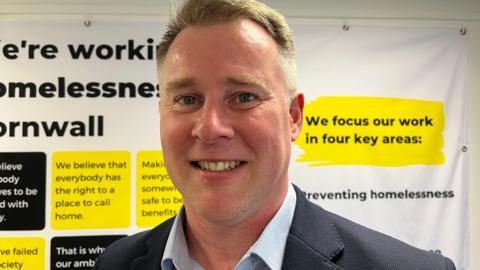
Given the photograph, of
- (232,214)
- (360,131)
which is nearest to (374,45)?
(360,131)

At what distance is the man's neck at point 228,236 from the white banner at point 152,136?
2.85 ft

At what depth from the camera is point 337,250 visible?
791 mm

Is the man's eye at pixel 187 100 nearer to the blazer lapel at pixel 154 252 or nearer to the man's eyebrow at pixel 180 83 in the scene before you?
the man's eyebrow at pixel 180 83

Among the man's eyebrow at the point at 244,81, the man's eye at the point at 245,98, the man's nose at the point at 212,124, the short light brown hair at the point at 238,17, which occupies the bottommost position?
the man's nose at the point at 212,124

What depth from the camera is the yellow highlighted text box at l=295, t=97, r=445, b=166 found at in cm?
174

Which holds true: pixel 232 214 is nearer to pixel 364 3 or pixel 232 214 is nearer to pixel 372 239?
pixel 372 239

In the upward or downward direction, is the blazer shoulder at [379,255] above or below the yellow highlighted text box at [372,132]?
below

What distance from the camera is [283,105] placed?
81cm

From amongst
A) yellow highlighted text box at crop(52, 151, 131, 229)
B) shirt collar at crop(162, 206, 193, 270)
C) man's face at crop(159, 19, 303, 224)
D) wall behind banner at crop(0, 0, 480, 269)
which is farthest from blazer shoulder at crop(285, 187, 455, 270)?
wall behind banner at crop(0, 0, 480, 269)

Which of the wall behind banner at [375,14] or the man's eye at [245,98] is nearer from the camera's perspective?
the man's eye at [245,98]

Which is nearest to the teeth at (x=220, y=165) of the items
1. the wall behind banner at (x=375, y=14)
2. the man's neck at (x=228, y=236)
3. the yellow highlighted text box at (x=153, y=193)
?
the man's neck at (x=228, y=236)

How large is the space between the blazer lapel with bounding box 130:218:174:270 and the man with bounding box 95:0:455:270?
0.04 metres

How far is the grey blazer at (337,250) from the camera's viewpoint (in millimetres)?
773

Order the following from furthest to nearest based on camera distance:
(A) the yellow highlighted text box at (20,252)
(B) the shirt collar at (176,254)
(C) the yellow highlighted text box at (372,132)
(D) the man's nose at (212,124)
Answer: (C) the yellow highlighted text box at (372,132)
(A) the yellow highlighted text box at (20,252)
(B) the shirt collar at (176,254)
(D) the man's nose at (212,124)
